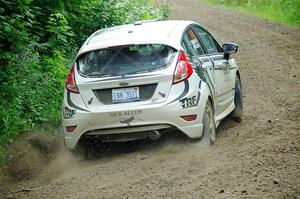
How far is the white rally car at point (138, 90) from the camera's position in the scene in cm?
748

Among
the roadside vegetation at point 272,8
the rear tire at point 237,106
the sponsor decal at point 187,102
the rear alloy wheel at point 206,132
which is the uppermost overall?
the sponsor decal at point 187,102

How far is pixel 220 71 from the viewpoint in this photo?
9.05 meters

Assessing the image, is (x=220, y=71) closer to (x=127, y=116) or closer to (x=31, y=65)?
(x=127, y=116)

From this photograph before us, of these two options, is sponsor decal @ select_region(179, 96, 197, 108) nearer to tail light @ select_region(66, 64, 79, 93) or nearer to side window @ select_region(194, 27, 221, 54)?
tail light @ select_region(66, 64, 79, 93)

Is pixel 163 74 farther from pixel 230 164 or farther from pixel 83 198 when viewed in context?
pixel 83 198

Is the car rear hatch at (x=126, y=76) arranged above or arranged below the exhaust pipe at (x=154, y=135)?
above

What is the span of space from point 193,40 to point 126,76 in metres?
1.52

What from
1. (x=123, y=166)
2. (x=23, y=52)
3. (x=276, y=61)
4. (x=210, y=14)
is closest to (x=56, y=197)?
(x=123, y=166)

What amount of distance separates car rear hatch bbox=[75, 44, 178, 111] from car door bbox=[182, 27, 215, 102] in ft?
1.42

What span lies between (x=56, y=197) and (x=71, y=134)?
1544 mm

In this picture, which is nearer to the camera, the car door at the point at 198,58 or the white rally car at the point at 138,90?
the white rally car at the point at 138,90

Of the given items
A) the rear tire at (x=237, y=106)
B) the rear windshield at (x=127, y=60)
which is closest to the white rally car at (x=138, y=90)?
the rear windshield at (x=127, y=60)

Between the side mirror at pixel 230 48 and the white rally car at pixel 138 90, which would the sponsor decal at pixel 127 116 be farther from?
the side mirror at pixel 230 48

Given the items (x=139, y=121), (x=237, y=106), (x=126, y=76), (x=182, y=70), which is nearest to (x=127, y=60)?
(x=126, y=76)
